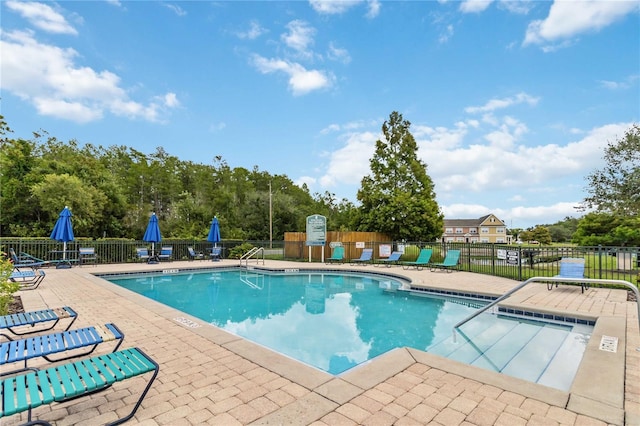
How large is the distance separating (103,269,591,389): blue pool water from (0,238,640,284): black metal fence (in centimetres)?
338

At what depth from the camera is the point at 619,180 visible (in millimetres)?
17203

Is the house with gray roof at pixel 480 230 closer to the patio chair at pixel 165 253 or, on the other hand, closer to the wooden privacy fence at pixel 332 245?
the wooden privacy fence at pixel 332 245

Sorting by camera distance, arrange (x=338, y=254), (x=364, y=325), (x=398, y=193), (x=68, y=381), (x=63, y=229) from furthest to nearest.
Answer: (x=398, y=193), (x=338, y=254), (x=63, y=229), (x=364, y=325), (x=68, y=381)

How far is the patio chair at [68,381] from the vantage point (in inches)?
70.8

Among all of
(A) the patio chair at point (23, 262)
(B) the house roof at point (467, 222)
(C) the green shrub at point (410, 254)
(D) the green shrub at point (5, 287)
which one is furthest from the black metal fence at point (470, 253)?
(B) the house roof at point (467, 222)

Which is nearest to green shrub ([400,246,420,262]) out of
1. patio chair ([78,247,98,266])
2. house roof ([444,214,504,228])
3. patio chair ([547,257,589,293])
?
patio chair ([547,257,589,293])

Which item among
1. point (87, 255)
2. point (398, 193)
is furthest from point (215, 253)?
point (398, 193)

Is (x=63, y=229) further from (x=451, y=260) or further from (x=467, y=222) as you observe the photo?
(x=467, y=222)

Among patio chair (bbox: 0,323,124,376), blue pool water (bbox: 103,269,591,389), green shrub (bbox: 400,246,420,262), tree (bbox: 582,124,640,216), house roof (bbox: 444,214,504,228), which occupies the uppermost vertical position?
tree (bbox: 582,124,640,216)

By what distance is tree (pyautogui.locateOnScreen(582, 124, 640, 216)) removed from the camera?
16.7 metres

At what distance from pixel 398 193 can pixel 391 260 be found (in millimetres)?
6765

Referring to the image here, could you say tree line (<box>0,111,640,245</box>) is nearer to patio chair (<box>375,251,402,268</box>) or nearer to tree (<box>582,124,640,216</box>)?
tree (<box>582,124,640,216</box>)

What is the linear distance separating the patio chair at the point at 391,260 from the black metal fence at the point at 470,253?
1.15 feet

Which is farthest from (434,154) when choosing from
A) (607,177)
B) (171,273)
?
(171,273)
